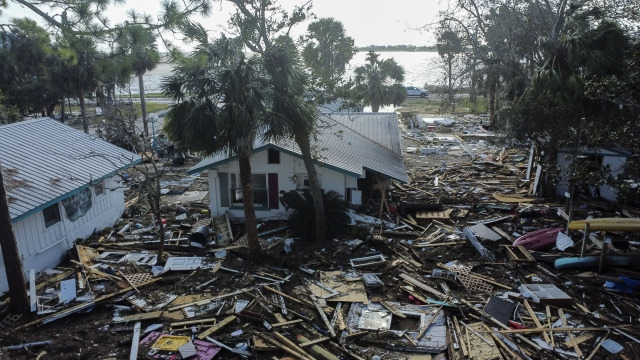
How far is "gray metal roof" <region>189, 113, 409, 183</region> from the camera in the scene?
59.7 feet

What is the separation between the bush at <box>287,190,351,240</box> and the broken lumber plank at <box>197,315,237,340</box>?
643cm

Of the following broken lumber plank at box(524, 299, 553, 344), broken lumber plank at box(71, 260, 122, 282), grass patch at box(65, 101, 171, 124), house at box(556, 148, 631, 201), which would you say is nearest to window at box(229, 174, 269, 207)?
broken lumber plank at box(71, 260, 122, 282)

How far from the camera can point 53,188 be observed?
15.3 meters

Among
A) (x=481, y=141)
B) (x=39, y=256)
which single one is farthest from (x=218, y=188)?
(x=481, y=141)

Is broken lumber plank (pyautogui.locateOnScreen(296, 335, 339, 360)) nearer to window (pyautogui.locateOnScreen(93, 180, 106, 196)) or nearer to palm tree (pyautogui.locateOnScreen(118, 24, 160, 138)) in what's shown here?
palm tree (pyautogui.locateOnScreen(118, 24, 160, 138))

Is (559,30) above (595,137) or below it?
above

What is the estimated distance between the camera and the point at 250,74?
42.5 ft

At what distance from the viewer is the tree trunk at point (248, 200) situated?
45.1 feet

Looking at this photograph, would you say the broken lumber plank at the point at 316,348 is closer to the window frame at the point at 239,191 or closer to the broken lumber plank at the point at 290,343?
the broken lumber plank at the point at 290,343

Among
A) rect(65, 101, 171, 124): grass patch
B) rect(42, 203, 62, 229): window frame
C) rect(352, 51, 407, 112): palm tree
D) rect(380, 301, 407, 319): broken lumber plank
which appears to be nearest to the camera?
rect(380, 301, 407, 319): broken lumber plank

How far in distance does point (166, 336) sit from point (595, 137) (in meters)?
13.1

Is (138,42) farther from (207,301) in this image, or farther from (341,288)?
(341,288)

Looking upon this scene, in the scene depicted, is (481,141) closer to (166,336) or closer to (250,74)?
(250,74)

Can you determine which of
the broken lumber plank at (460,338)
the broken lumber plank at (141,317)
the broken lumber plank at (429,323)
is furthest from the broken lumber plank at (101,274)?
the broken lumber plank at (460,338)
